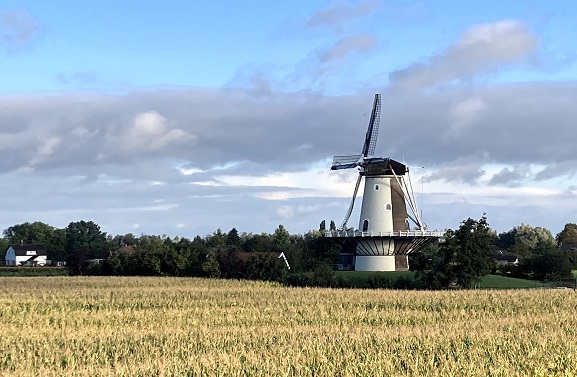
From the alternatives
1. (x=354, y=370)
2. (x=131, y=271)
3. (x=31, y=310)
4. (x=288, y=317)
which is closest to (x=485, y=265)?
(x=288, y=317)

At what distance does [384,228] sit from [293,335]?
5619 cm

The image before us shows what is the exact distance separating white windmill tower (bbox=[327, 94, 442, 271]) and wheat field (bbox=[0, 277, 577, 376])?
106 ft

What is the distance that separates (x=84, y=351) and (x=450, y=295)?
1169 inches

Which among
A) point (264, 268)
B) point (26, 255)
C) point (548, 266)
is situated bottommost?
point (264, 268)

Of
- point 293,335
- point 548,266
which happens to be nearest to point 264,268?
point 548,266

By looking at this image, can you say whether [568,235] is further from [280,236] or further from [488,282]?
[488,282]

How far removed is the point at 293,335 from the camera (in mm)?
26016

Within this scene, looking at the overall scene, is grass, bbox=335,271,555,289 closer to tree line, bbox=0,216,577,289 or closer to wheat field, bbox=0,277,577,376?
tree line, bbox=0,216,577,289

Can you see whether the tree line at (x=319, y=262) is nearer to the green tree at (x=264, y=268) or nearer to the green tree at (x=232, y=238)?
the green tree at (x=264, y=268)

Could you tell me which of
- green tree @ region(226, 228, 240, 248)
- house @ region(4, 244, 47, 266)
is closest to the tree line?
green tree @ region(226, 228, 240, 248)

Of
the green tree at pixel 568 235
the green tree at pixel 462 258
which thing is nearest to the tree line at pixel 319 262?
the green tree at pixel 462 258

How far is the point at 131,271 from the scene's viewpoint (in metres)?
88.2

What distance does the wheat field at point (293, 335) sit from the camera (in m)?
18.8

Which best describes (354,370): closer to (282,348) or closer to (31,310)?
(282,348)
